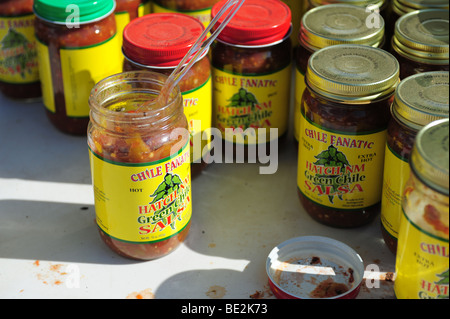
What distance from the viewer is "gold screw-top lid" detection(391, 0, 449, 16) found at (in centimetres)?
168

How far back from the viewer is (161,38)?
1565 millimetres

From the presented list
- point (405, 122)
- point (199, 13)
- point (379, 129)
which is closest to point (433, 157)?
point (405, 122)

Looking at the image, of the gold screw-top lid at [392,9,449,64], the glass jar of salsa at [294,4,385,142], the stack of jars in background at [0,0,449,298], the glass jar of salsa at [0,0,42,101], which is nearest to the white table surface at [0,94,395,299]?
the stack of jars in background at [0,0,449,298]

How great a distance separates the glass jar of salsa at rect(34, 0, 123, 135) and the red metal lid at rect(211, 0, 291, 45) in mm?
289

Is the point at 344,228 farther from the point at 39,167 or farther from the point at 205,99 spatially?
the point at 39,167

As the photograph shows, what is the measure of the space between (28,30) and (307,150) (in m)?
0.89

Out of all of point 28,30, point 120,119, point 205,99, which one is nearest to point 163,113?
point 120,119

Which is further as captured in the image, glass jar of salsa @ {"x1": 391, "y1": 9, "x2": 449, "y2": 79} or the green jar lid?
the green jar lid

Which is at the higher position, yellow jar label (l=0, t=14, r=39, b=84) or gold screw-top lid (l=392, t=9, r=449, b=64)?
gold screw-top lid (l=392, t=9, r=449, b=64)

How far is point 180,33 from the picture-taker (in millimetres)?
1593

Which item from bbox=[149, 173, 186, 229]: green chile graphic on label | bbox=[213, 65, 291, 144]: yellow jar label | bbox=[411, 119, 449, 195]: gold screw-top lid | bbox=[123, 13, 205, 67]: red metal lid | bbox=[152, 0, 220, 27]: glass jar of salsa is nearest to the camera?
bbox=[411, 119, 449, 195]: gold screw-top lid

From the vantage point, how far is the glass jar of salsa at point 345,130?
1.40m

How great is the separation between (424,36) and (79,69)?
2.74 feet

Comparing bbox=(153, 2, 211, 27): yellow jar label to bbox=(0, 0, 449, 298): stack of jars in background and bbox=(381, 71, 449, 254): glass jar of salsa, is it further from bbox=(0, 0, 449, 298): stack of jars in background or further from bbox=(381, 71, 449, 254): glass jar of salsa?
bbox=(381, 71, 449, 254): glass jar of salsa
